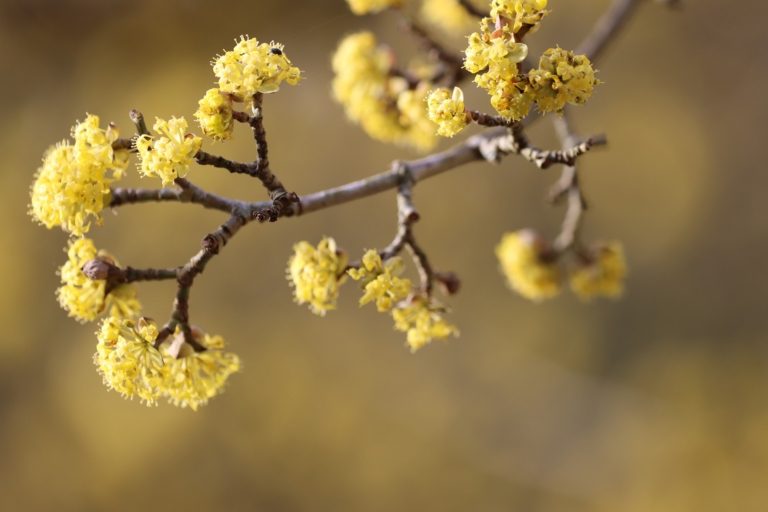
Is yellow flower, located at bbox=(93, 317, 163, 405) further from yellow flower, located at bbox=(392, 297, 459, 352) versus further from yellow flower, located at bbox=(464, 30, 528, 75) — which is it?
yellow flower, located at bbox=(464, 30, 528, 75)

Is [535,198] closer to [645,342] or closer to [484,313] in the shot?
[484,313]

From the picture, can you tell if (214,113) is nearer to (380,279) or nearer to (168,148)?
(168,148)

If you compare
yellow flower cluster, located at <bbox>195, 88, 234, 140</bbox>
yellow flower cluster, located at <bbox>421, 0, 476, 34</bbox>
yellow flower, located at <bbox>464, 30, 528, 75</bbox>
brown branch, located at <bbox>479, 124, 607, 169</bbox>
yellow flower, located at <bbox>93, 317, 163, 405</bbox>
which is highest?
yellow flower cluster, located at <bbox>421, 0, 476, 34</bbox>

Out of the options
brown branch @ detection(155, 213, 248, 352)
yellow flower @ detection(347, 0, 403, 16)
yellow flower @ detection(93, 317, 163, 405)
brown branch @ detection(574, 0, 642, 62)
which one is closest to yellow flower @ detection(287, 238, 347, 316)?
brown branch @ detection(155, 213, 248, 352)

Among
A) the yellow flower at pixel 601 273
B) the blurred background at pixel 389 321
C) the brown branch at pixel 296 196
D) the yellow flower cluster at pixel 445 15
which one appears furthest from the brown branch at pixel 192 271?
the blurred background at pixel 389 321

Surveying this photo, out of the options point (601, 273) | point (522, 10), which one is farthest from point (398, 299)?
point (601, 273)

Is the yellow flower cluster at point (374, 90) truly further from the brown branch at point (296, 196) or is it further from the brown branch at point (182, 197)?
the brown branch at point (182, 197)
